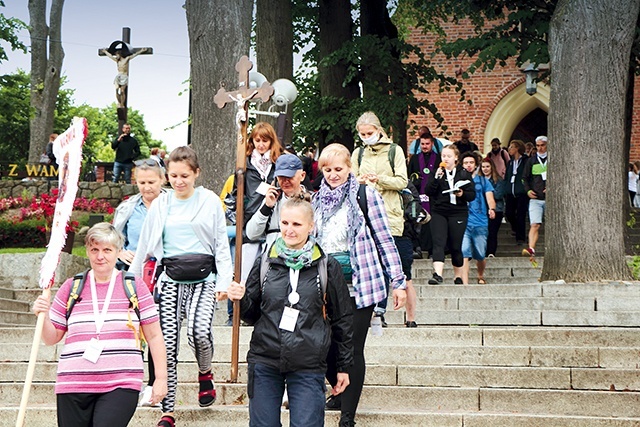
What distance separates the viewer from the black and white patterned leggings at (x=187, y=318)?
23.6 feet

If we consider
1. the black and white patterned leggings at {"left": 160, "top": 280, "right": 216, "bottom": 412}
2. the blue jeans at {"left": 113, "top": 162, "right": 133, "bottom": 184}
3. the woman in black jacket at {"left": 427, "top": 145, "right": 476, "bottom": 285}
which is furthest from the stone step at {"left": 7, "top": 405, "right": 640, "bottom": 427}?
the blue jeans at {"left": 113, "top": 162, "right": 133, "bottom": 184}

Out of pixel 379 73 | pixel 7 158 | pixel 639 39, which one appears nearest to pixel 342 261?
pixel 639 39

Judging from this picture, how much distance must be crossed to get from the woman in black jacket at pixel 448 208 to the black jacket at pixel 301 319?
637 cm

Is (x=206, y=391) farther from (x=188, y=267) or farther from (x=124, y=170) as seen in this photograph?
(x=124, y=170)

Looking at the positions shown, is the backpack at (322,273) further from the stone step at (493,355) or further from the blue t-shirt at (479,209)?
the blue t-shirt at (479,209)

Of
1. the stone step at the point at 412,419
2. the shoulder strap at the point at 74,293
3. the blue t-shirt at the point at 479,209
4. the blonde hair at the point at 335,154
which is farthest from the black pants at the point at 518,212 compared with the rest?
the shoulder strap at the point at 74,293

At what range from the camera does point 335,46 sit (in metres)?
20.3

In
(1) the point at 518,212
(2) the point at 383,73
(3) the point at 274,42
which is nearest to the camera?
(3) the point at 274,42

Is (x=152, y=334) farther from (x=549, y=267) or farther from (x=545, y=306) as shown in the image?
(x=549, y=267)

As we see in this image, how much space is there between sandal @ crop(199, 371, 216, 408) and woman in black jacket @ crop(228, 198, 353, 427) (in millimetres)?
1580

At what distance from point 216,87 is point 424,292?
11.3ft

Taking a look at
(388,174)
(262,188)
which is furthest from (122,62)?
(262,188)

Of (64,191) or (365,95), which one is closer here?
(64,191)

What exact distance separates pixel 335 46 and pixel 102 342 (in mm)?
15233
